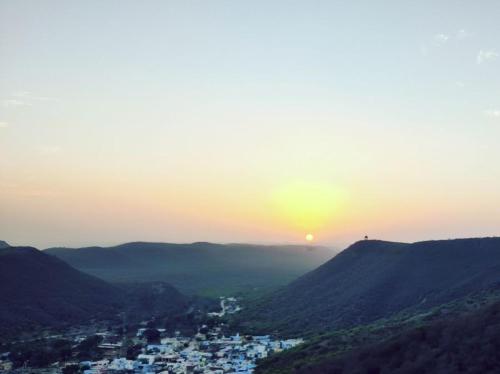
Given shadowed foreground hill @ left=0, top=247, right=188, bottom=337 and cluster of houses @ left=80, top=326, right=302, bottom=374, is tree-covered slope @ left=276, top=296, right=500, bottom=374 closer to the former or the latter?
cluster of houses @ left=80, top=326, right=302, bottom=374

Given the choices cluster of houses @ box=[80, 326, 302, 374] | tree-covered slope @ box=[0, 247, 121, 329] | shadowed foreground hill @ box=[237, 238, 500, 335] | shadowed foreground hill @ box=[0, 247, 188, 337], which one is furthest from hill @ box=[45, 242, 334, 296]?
cluster of houses @ box=[80, 326, 302, 374]

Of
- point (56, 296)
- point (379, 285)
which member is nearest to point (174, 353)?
point (379, 285)

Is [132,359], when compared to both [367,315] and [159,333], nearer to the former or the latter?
[159,333]

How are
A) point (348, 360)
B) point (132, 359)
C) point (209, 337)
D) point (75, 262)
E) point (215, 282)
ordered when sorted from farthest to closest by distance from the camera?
point (75, 262) < point (215, 282) < point (209, 337) < point (132, 359) < point (348, 360)

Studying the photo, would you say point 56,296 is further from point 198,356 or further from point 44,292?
point 198,356

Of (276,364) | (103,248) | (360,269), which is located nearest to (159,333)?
(276,364)

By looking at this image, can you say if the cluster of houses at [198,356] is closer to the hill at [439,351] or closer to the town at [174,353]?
the town at [174,353]
